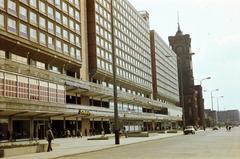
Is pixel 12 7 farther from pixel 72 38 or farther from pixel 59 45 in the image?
pixel 72 38

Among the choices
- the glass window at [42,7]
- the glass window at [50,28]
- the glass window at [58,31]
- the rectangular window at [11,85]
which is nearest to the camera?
the rectangular window at [11,85]

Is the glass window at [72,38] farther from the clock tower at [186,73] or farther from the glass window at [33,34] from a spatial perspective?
the clock tower at [186,73]

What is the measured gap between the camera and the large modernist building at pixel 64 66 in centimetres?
4606

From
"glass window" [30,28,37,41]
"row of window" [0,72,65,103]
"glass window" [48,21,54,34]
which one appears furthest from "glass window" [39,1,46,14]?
"row of window" [0,72,65,103]

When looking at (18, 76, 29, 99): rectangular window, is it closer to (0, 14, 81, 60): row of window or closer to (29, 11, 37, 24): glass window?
(0, 14, 81, 60): row of window

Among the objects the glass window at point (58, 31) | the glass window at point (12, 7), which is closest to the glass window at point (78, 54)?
the glass window at point (58, 31)

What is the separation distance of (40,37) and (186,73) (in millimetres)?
133493

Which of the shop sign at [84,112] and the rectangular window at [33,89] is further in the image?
the shop sign at [84,112]

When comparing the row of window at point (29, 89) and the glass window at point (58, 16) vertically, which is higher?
the glass window at point (58, 16)

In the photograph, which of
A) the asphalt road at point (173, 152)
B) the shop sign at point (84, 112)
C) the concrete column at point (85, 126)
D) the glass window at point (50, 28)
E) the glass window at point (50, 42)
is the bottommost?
the asphalt road at point (173, 152)

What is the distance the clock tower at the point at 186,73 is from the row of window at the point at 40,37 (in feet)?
386

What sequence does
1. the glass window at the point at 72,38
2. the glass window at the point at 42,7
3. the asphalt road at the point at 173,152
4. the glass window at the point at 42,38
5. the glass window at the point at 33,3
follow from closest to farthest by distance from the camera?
the asphalt road at the point at 173,152 → the glass window at the point at 33,3 → the glass window at the point at 42,38 → the glass window at the point at 42,7 → the glass window at the point at 72,38

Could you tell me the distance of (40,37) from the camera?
54.9 m

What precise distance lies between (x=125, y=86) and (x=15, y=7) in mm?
50624
